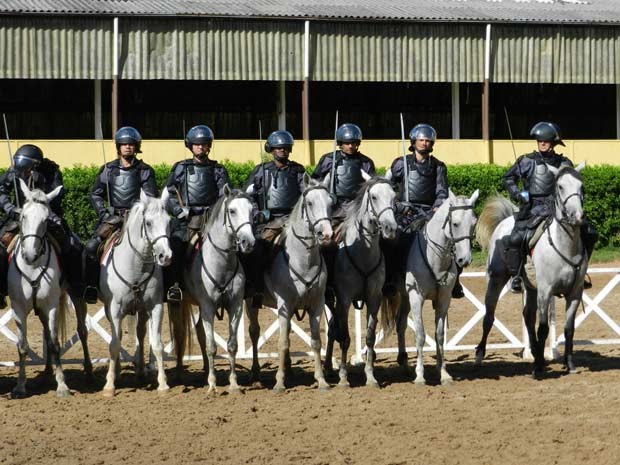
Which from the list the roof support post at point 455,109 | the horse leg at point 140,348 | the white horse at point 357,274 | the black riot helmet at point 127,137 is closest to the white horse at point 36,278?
the black riot helmet at point 127,137

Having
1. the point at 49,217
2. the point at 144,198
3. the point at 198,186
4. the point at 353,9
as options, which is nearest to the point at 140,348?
the point at 198,186

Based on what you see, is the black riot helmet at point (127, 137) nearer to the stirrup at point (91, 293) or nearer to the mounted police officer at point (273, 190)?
the mounted police officer at point (273, 190)

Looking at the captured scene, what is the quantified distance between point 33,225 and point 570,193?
5.98 metres

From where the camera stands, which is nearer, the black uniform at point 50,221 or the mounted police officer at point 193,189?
the black uniform at point 50,221

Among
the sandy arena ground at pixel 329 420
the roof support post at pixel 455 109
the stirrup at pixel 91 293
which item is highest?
the roof support post at pixel 455 109

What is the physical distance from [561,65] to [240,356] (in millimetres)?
17504

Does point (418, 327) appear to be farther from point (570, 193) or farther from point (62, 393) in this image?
point (62, 393)

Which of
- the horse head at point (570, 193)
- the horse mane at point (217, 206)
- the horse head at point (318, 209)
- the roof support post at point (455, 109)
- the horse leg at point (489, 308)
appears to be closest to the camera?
the horse head at point (318, 209)

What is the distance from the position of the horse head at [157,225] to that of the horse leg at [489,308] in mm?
4957

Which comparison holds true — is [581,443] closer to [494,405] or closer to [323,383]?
[494,405]

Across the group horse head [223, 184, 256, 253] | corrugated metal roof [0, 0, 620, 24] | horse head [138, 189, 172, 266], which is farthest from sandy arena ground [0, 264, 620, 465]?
corrugated metal roof [0, 0, 620, 24]

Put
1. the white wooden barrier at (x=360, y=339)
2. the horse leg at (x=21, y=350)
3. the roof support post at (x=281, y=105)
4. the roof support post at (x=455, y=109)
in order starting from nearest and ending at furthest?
the horse leg at (x=21, y=350)
the white wooden barrier at (x=360, y=339)
the roof support post at (x=281, y=105)
the roof support post at (x=455, y=109)

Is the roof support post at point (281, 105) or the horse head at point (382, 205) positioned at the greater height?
the roof support post at point (281, 105)

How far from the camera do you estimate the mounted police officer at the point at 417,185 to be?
14797 mm
